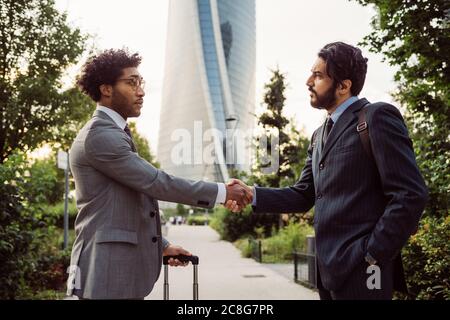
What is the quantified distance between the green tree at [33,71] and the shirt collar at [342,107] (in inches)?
562

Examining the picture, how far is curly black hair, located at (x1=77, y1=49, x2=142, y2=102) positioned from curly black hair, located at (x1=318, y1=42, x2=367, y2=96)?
3.83 feet

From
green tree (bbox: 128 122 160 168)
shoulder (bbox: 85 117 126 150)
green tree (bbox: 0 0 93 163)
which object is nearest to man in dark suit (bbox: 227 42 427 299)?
shoulder (bbox: 85 117 126 150)

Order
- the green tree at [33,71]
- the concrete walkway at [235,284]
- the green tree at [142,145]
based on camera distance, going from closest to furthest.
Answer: the concrete walkway at [235,284], the green tree at [33,71], the green tree at [142,145]

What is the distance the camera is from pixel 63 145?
19.6 metres

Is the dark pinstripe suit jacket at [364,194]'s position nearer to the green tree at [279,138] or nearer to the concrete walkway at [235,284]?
the concrete walkway at [235,284]

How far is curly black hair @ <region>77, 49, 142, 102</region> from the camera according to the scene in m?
2.85

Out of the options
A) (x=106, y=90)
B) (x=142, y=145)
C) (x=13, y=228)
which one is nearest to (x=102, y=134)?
(x=106, y=90)

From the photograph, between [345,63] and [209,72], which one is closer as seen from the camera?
[345,63]

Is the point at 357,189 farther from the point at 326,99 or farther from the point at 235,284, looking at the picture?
the point at 235,284

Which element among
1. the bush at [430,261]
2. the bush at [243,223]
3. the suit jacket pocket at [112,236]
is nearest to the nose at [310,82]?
the suit jacket pocket at [112,236]

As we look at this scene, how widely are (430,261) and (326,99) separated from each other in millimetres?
3929

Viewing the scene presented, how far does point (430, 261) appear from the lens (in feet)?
18.7

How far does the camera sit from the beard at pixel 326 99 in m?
2.57
